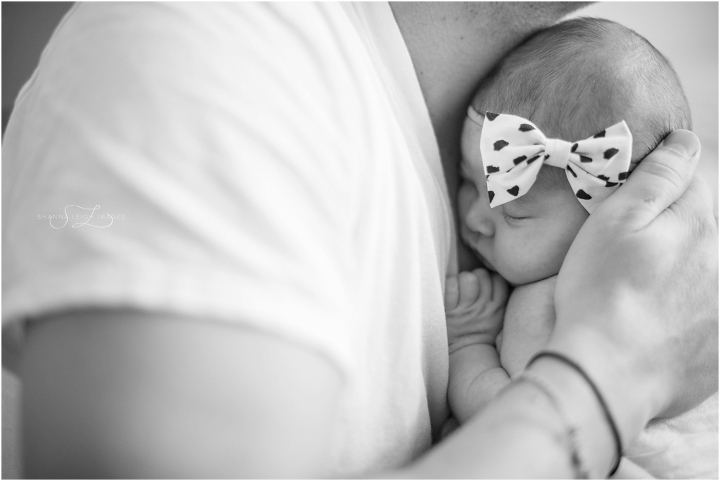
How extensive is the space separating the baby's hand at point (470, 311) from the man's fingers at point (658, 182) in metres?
0.30

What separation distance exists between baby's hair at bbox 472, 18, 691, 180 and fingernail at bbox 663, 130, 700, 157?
5cm

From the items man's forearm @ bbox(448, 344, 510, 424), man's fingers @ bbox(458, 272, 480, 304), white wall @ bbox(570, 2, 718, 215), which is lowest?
white wall @ bbox(570, 2, 718, 215)

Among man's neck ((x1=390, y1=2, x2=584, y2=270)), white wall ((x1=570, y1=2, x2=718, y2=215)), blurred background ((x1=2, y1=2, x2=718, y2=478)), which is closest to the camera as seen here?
man's neck ((x1=390, y1=2, x2=584, y2=270))

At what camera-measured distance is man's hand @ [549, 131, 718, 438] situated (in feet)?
1.99

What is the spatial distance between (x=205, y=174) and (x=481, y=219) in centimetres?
71

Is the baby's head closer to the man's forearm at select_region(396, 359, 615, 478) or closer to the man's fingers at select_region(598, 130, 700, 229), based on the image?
the man's fingers at select_region(598, 130, 700, 229)

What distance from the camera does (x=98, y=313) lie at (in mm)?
390

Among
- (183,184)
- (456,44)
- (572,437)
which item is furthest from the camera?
(456,44)

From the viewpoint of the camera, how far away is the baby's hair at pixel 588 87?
0.91 metres

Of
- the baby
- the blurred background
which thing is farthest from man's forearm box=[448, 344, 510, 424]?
the blurred background

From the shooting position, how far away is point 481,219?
1.02 m

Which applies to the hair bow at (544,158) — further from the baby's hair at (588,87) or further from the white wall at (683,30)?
the white wall at (683,30)

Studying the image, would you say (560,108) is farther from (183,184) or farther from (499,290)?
(183,184)

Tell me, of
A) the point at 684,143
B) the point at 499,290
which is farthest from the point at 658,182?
the point at 499,290
